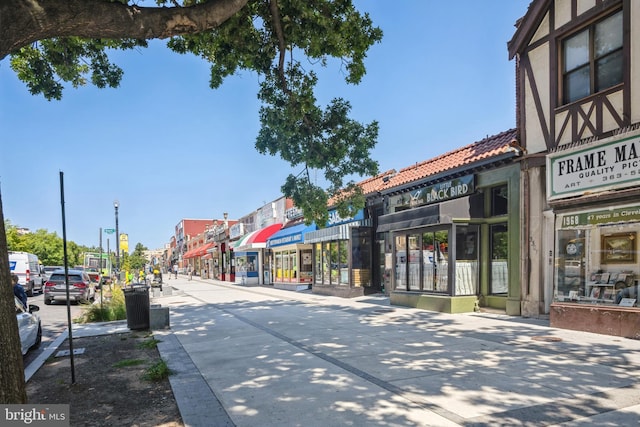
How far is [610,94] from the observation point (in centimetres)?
922

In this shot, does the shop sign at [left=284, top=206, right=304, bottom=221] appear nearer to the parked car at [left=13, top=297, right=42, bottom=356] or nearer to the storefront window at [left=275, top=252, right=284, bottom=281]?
the storefront window at [left=275, top=252, right=284, bottom=281]

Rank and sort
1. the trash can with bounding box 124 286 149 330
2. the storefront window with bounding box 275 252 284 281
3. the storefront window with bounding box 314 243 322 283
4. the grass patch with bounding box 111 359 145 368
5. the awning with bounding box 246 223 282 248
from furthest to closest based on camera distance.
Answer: the awning with bounding box 246 223 282 248
the storefront window with bounding box 275 252 284 281
the storefront window with bounding box 314 243 322 283
the trash can with bounding box 124 286 149 330
the grass patch with bounding box 111 359 145 368

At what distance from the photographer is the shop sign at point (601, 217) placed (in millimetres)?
8762

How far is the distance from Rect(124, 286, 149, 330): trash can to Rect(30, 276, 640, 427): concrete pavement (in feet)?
2.50

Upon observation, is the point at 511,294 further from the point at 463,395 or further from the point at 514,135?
the point at 463,395

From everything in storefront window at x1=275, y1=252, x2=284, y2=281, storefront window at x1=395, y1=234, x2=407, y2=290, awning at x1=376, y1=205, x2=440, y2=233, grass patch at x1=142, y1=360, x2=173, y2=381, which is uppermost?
awning at x1=376, y1=205, x2=440, y2=233

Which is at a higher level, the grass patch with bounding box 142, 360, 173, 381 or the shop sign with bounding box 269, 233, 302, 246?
the shop sign with bounding box 269, 233, 302, 246

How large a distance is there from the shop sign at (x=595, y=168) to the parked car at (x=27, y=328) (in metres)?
11.9

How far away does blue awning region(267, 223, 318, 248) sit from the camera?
76.0 feet

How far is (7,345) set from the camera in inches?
125

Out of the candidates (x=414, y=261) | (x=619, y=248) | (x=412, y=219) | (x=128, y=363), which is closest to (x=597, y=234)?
(x=619, y=248)

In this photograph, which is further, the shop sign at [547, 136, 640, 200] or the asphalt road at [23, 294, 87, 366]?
the asphalt road at [23, 294, 87, 366]

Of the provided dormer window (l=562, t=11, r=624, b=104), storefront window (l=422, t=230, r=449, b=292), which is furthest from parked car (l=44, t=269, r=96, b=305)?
dormer window (l=562, t=11, r=624, b=104)

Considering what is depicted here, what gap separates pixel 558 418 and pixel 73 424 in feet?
17.4
